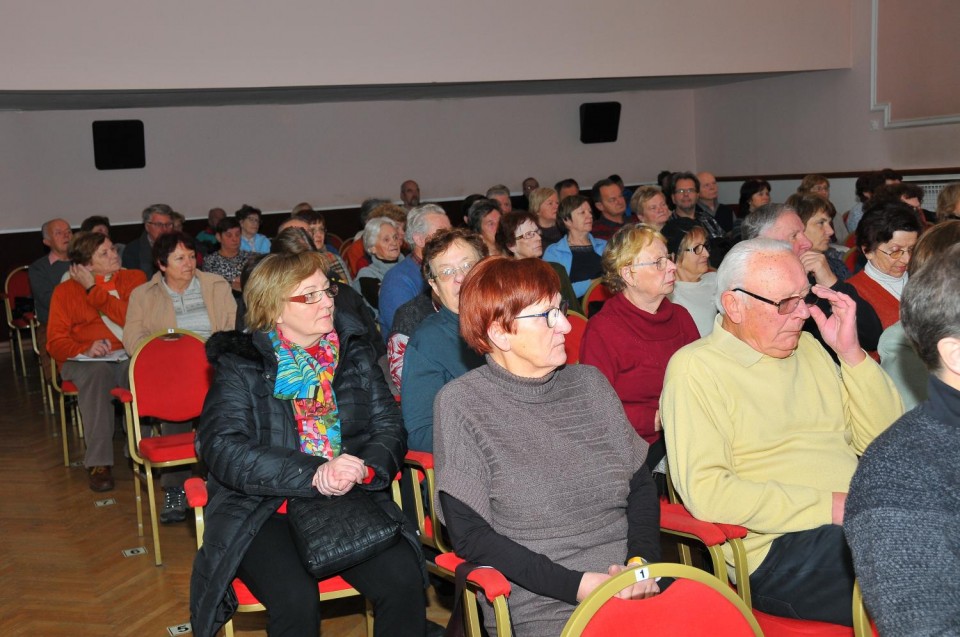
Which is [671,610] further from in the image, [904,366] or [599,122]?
[599,122]

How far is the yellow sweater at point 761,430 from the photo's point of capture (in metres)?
2.32

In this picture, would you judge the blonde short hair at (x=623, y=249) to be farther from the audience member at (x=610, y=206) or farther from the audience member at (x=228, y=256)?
the audience member at (x=610, y=206)

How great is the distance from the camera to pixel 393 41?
818cm

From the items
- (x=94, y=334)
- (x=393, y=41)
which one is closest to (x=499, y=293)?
(x=94, y=334)

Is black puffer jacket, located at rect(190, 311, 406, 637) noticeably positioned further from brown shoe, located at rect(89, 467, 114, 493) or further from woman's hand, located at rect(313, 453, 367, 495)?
brown shoe, located at rect(89, 467, 114, 493)

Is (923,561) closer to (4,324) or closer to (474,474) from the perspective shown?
(474,474)

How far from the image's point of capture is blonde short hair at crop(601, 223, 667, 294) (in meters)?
3.38

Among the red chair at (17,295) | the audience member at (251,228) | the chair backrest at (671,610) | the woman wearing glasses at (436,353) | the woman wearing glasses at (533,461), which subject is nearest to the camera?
the chair backrest at (671,610)

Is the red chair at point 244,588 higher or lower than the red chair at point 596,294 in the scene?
lower

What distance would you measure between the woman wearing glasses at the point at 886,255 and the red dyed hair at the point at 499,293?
6.81ft

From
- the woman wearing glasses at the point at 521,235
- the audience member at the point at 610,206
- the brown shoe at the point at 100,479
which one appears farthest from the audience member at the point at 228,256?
the audience member at the point at 610,206

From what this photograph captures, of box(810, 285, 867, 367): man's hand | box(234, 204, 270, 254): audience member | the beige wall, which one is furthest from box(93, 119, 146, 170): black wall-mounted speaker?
box(810, 285, 867, 367): man's hand

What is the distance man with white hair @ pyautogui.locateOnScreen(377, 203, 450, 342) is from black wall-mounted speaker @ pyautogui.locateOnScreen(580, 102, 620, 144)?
7.92 m

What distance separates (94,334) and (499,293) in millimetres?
3657
